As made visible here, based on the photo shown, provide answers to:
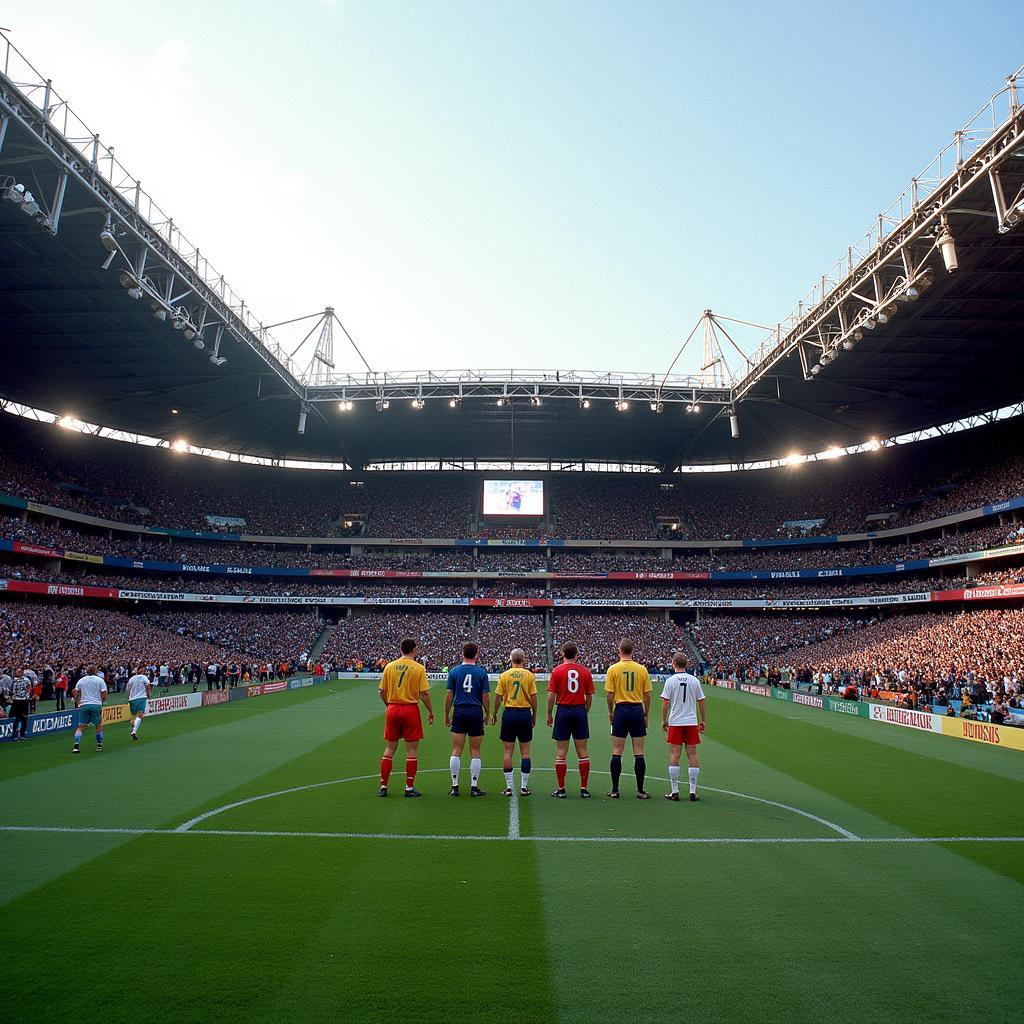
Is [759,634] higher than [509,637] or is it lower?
higher

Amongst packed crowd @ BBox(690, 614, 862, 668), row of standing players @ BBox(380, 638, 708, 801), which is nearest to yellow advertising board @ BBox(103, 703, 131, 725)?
row of standing players @ BBox(380, 638, 708, 801)

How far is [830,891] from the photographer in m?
6.32

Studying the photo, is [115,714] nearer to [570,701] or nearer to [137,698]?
[137,698]

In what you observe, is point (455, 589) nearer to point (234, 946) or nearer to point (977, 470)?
point (977, 470)

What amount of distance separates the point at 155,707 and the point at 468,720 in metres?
18.6

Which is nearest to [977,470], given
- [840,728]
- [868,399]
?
[868,399]

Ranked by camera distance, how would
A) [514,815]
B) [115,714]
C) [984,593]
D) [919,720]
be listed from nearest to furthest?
[514,815], [115,714], [919,720], [984,593]

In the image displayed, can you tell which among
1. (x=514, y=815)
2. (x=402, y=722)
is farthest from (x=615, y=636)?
(x=514, y=815)

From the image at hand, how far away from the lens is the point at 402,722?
9.77 meters

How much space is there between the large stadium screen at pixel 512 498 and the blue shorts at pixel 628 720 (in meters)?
52.2

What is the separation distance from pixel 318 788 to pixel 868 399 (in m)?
43.8

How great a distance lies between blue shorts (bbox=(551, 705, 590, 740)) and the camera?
31.9ft

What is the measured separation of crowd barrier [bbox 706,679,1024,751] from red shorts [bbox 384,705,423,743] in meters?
15.5

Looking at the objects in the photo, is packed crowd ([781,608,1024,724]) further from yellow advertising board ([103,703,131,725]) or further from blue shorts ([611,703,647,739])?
yellow advertising board ([103,703,131,725])
